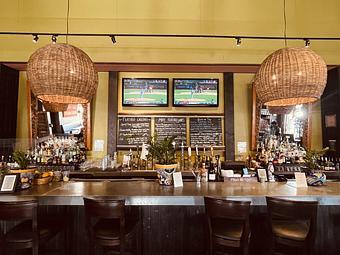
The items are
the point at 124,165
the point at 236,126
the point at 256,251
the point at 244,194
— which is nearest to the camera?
the point at 244,194

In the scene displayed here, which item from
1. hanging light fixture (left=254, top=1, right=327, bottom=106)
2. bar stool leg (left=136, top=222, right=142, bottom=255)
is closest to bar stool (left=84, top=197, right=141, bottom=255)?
bar stool leg (left=136, top=222, right=142, bottom=255)

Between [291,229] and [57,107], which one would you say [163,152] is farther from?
[57,107]

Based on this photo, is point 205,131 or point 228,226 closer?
point 228,226

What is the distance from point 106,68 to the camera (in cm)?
487

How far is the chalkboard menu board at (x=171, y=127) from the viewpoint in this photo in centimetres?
488

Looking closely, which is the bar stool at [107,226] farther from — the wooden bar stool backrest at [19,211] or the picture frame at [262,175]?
the picture frame at [262,175]

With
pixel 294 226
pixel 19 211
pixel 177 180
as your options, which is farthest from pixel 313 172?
pixel 19 211

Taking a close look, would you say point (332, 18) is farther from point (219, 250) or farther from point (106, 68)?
point (219, 250)

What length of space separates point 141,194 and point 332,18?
5.16m

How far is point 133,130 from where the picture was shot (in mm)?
4859

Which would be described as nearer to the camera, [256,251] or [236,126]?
[256,251]

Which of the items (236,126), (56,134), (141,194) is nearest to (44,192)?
(141,194)

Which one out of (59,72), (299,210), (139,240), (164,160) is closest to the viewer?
(299,210)

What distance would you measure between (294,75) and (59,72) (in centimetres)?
198
